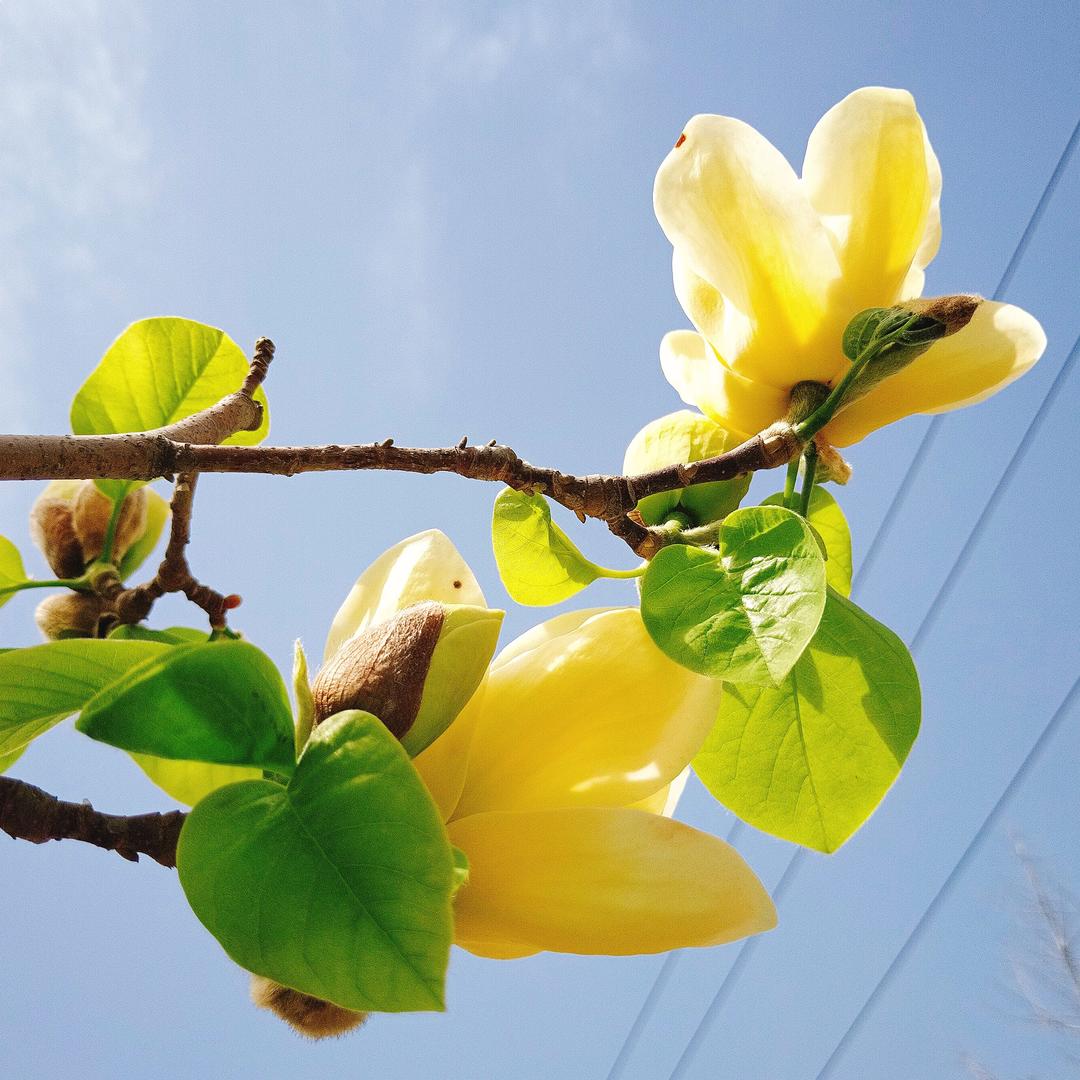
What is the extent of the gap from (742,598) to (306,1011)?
113mm

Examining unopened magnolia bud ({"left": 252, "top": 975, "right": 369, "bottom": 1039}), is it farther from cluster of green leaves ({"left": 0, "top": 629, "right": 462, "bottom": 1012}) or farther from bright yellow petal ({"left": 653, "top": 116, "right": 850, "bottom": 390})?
bright yellow petal ({"left": 653, "top": 116, "right": 850, "bottom": 390})

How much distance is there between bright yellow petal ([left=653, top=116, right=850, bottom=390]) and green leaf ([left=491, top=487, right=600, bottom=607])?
0.08 m

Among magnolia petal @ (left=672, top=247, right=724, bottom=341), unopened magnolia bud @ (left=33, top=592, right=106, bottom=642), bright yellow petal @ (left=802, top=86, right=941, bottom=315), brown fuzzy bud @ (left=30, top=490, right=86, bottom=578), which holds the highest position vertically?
bright yellow petal @ (left=802, top=86, right=941, bottom=315)

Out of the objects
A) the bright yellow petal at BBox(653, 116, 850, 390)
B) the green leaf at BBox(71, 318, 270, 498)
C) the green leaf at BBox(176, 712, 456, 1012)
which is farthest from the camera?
the green leaf at BBox(71, 318, 270, 498)

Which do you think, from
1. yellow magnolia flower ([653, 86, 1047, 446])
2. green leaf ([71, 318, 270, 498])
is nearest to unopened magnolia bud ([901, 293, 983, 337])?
yellow magnolia flower ([653, 86, 1047, 446])

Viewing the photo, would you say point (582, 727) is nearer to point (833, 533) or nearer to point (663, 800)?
point (663, 800)

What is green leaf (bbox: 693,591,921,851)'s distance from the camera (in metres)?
0.22

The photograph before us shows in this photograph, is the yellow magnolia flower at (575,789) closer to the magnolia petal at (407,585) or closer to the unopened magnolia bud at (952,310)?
the magnolia petal at (407,585)

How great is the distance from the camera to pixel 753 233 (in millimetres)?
243

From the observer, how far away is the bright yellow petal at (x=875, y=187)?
25 cm

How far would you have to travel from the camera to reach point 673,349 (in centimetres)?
30

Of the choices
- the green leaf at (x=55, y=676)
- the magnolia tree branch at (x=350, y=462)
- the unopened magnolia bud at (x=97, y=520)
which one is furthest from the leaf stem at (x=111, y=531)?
the green leaf at (x=55, y=676)

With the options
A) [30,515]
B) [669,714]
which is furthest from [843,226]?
[30,515]

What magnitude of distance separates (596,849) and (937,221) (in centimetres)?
21
